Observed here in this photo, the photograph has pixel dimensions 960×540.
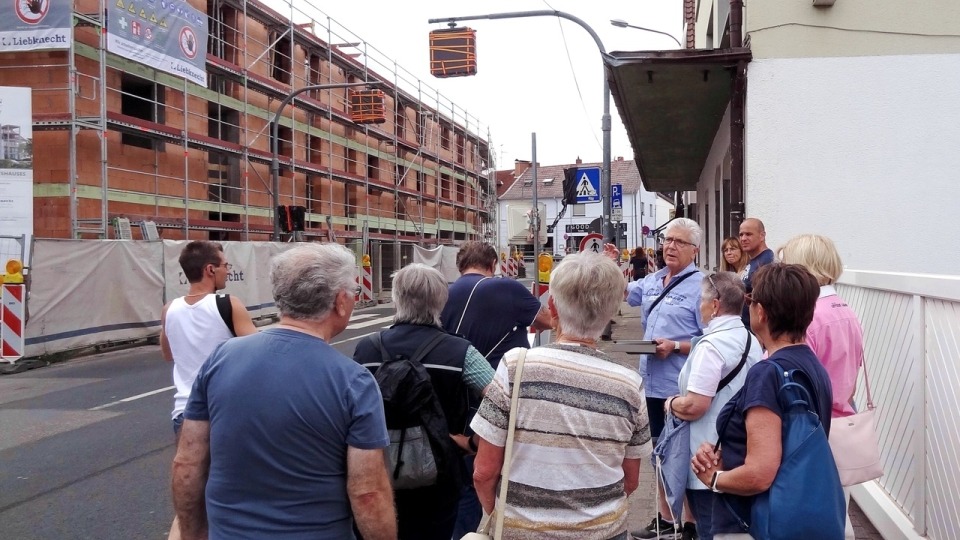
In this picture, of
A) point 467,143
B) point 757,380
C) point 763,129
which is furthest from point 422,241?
point 757,380

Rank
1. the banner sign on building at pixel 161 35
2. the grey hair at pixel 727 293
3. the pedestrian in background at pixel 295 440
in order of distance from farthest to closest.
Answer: the banner sign on building at pixel 161 35
the grey hair at pixel 727 293
the pedestrian in background at pixel 295 440

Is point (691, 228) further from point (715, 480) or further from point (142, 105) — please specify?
point (142, 105)

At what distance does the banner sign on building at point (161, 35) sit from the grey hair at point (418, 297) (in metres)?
16.2

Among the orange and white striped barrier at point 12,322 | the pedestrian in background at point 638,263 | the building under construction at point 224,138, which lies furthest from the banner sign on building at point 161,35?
the pedestrian in background at point 638,263

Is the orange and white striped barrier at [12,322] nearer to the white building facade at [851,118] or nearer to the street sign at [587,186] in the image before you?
the street sign at [587,186]

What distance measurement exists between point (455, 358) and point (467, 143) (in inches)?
1810

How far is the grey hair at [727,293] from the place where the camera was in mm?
3436

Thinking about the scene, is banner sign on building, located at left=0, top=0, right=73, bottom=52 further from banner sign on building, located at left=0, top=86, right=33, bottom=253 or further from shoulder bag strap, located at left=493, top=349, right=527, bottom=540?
shoulder bag strap, located at left=493, top=349, right=527, bottom=540

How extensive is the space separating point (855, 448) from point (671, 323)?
1.45 m

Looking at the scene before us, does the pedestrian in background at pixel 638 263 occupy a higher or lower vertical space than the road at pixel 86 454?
higher

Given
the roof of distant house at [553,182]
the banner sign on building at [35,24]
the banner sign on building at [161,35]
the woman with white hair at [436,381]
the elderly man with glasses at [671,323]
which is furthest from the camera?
the roof of distant house at [553,182]

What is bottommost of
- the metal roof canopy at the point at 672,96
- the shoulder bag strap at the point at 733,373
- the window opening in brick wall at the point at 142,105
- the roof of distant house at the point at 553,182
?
the shoulder bag strap at the point at 733,373

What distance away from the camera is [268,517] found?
91.2 inches

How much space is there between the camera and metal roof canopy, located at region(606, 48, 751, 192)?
310 inches
